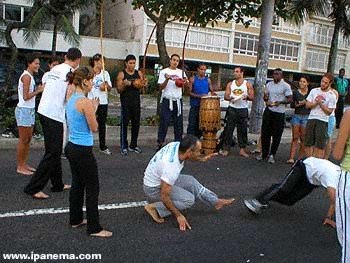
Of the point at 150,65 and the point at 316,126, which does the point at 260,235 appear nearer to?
the point at 316,126

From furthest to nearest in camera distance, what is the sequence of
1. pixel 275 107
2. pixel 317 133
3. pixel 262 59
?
pixel 262 59 → pixel 275 107 → pixel 317 133

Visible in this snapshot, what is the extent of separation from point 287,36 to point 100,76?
39.3 m

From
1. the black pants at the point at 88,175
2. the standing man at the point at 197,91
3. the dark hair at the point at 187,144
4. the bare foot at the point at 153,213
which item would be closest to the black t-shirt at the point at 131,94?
the standing man at the point at 197,91

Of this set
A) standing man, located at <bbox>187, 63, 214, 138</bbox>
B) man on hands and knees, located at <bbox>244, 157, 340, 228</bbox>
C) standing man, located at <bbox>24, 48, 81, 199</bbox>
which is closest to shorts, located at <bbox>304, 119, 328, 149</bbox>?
standing man, located at <bbox>187, 63, 214, 138</bbox>

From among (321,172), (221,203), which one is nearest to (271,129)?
→ (221,203)

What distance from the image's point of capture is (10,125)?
964 cm

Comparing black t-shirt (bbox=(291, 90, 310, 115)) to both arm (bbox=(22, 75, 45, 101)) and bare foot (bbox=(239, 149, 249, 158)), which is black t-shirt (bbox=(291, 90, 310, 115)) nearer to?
bare foot (bbox=(239, 149, 249, 158))

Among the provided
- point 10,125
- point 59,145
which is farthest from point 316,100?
point 10,125

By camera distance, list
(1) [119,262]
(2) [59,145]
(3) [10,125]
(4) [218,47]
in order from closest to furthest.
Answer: (1) [119,262] < (2) [59,145] < (3) [10,125] < (4) [218,47]

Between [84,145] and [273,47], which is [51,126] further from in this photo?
[273,47]

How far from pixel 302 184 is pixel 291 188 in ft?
0.42

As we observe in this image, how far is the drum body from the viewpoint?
909cm

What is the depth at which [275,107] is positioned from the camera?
8.91 meters

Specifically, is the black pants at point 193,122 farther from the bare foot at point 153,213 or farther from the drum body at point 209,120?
the bare foot at point 153,213
